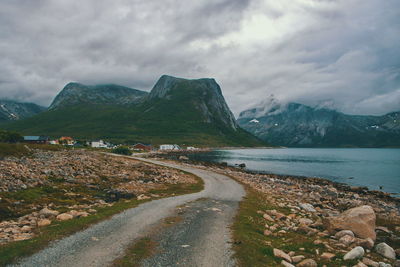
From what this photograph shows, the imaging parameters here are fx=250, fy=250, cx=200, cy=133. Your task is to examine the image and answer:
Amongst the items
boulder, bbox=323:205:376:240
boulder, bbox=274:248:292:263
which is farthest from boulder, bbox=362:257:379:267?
boulder, bbox=323:205:376:240

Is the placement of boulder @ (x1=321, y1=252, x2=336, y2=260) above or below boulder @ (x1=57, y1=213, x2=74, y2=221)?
above

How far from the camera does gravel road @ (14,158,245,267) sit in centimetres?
1215

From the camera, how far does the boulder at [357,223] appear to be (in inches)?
698

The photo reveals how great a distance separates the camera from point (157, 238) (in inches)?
611

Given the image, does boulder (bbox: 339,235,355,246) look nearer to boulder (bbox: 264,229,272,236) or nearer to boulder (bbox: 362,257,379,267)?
boulder (bbox: 362,257,379,267)

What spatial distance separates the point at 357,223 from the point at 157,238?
46.7ft

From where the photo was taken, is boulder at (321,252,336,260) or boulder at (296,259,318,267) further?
boulder at (321,252,336,260)

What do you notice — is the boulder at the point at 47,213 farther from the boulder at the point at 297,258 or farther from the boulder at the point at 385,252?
the boulder at the point at 385,252

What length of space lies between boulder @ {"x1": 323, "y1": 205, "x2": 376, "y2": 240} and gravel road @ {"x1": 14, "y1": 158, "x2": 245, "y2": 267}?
25.5 feet

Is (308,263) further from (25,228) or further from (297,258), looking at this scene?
(25,228)

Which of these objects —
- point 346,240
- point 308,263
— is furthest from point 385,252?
point 308,263

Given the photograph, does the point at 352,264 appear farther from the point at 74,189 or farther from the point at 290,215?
the point at 74,189

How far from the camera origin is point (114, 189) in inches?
1351

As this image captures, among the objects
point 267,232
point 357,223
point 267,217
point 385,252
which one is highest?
point 357,223
